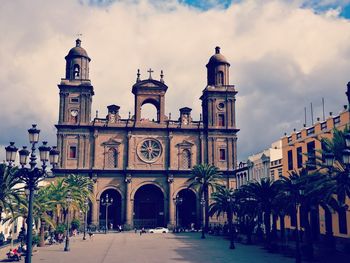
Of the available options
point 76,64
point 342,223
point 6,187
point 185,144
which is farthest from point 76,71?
point 342,223

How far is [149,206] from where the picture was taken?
219 feet

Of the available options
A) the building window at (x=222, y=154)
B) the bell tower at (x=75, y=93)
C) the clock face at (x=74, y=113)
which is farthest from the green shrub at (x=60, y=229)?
the building window at (x=222, y=154)

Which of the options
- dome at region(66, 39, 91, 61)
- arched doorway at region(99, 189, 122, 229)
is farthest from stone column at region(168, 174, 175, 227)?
dome at region(66, 39, 91, 61)

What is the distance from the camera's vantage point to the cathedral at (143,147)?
208 ft

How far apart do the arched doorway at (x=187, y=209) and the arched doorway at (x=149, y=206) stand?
3095 millimetres

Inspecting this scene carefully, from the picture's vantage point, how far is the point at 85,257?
95.5 feet

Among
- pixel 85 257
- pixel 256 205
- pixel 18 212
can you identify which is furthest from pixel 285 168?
pixel 18 212

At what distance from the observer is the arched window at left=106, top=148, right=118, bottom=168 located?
212ft

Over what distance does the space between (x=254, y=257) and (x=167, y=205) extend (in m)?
35.5

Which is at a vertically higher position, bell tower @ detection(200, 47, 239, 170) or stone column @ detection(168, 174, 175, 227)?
bell tower @ detection(200, 47, 239, 170)

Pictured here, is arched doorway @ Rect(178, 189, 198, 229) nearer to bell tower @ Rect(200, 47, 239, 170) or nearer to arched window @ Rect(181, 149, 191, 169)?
arched window @ Rect(181, 149, 191, 169)

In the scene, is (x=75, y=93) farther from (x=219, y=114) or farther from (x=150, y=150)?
(x=219, y=114)

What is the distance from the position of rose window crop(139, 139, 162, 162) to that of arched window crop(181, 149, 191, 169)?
3830 millimetres

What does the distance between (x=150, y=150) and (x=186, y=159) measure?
237 inches
